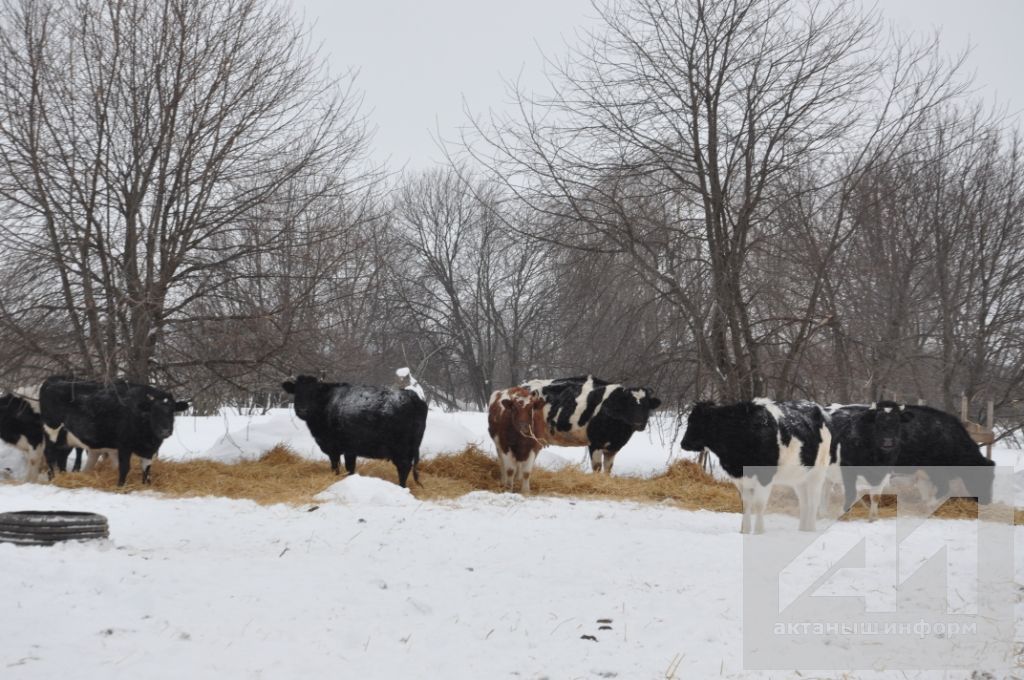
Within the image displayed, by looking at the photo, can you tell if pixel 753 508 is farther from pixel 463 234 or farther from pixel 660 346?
pixel 463 234

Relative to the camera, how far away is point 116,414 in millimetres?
11969

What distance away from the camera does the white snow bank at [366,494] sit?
1012 centimetres

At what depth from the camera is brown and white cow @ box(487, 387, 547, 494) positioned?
12.6m

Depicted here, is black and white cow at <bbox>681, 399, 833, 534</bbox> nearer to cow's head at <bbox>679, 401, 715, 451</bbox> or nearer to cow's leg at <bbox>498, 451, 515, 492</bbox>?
cow's head at <bbox>679, 401, 715, 451</bbox>

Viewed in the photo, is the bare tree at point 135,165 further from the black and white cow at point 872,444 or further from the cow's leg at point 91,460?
the black and white cow at point 872,444

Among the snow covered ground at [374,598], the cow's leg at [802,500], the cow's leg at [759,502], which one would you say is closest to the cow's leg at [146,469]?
the snow covered ground at [374,598]

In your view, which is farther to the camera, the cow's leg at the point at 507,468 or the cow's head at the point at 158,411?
the cow's leg at the point at 507,468

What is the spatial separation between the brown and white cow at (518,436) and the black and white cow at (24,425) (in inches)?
274

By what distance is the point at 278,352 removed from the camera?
1352cm

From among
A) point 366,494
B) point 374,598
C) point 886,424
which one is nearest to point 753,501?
point 886,424

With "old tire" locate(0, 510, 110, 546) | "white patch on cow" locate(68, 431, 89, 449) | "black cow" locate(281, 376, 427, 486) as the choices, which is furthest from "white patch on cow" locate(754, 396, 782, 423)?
"white patch on cow" locate(68, 431, 89, 449)

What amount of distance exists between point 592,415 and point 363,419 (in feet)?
13.6

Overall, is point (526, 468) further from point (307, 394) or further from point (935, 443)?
point (935, 443)

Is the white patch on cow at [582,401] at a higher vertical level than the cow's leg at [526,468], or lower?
higher
